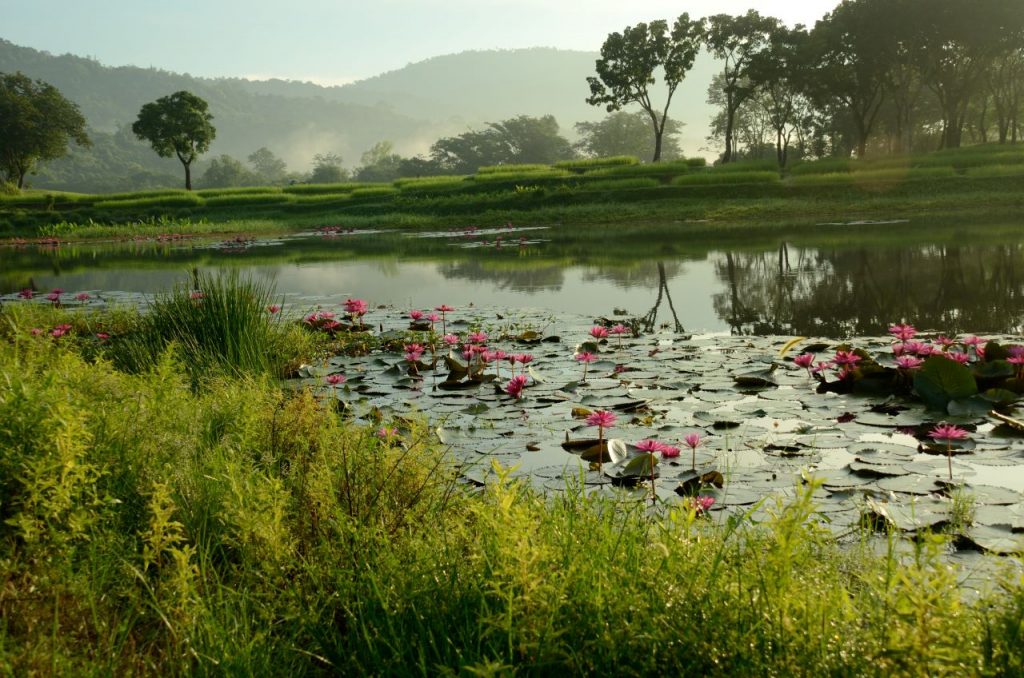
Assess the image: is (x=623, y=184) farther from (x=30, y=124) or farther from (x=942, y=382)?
(x=30, y=124)

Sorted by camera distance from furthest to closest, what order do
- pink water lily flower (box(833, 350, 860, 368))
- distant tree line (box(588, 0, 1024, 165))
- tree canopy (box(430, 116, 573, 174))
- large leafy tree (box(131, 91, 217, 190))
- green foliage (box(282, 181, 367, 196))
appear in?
1. tree canopy (box(430, 116, 573, 174))
2. large leafy tree (box(131, 91, 217, 190))
3. green foliage (box(282, 181, 367, 196))
4. distant tree line (box(588, 0, 1024, 165))
5. pink water lily flower (box(833, 350, 860, 368))

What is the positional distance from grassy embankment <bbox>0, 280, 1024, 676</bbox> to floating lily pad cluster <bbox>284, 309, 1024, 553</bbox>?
32cm

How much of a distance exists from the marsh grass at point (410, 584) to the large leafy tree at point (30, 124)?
189ft

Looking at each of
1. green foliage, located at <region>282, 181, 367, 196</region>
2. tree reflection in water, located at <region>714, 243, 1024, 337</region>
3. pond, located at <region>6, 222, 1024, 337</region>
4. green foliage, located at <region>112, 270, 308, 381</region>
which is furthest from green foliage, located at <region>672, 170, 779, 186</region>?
green foliage, located at <region>112, 270, 308, 381</region>

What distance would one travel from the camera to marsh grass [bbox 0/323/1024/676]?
4.99ft

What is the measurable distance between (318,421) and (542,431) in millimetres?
1327

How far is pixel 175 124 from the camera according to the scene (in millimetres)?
50281

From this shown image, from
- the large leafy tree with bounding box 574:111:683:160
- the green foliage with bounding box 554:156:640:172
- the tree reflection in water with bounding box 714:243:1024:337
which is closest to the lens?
the tree reflection in water with bounding box 714:243:1024:337

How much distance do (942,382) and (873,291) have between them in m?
5.54

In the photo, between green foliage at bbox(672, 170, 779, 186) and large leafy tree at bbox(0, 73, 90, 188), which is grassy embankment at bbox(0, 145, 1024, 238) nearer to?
green foliage at bbox(672, 170, 779, 186)

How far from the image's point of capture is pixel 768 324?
730cm

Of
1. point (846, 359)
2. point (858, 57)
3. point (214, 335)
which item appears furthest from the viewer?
point (858, 57)

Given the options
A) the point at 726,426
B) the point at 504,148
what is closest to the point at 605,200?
the point at 726,426

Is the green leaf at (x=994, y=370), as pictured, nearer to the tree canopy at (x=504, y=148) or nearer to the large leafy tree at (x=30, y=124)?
the large leafy tree at (x=30, y=124)
